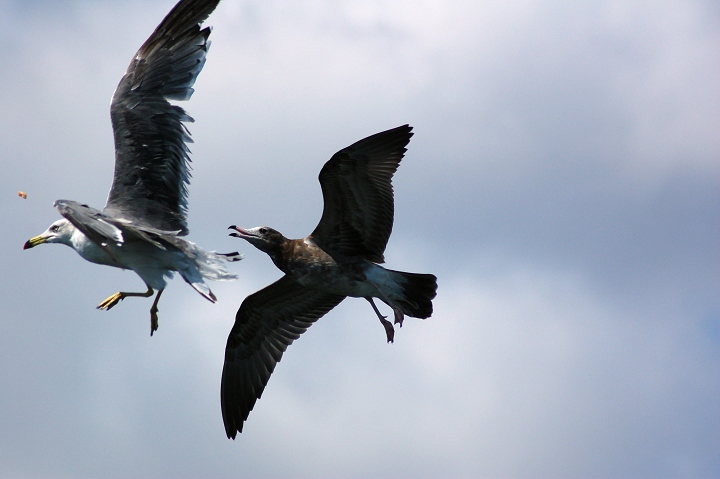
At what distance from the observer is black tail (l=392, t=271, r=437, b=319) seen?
1402cm

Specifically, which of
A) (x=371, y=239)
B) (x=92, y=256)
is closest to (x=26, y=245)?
(x=92, y=256)

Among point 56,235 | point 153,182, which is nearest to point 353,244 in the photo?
point 153,182

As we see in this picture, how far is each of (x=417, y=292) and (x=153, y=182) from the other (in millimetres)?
3994

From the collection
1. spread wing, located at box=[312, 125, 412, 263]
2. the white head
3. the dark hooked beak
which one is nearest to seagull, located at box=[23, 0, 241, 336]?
the white head

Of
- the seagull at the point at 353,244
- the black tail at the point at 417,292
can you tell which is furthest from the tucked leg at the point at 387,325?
the black tail at the point at 417,292

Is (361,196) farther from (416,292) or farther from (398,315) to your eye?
(398,315)

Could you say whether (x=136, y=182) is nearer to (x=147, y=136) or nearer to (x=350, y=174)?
(x=147, y=136)

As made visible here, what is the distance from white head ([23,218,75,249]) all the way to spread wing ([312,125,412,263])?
134 inches

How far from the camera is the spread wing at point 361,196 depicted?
13344 mm

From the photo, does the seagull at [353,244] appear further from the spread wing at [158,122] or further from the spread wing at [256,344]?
the spread wing at [158,122]

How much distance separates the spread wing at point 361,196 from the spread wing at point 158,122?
201 cm

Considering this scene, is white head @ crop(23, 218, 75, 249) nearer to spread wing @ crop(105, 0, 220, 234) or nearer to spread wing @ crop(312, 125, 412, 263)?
spread wing @ crop(105, 0, 220, 234)

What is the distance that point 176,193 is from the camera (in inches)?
512

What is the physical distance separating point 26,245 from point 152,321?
1.83m
